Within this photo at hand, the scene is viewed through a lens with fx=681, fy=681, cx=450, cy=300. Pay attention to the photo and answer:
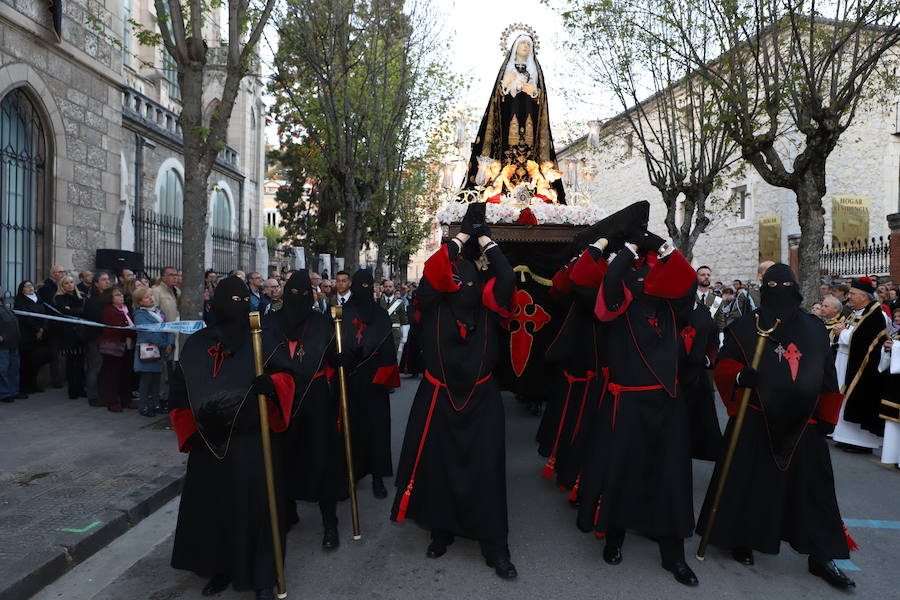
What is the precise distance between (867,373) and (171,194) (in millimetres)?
18479

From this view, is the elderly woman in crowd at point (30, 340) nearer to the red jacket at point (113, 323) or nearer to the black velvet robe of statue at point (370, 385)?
the red jacket at point (113, 323)

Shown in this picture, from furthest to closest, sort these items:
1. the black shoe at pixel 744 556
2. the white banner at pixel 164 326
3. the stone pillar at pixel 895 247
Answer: the stone pillar at pixel 895 247 → the white banner at pixel 164 326 → the black shoe at pixel 744 556

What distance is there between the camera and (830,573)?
416 centimetres

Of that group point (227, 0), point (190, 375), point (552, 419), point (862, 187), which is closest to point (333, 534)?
point (190, 375)

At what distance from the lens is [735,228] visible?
28281 mm

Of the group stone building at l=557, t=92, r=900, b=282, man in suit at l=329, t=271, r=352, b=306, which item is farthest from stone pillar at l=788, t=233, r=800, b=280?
man in suit at l=329, t=271, r=352, b=306

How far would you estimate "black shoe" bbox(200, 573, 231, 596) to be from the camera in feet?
12.9

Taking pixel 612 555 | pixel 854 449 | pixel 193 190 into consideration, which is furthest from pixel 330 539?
pixel 854 449

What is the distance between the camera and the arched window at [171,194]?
19547mm

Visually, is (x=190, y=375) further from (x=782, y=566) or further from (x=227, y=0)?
(x=227, y=0)

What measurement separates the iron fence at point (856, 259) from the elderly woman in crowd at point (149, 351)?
16.4 metres

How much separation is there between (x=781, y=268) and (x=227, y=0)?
704 centimetres

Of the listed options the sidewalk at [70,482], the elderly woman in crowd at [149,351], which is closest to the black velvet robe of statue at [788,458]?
the sidewalk at [70,482]

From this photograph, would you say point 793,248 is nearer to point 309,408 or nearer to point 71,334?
point 71,334
